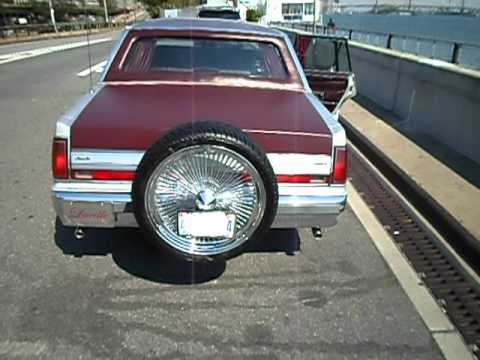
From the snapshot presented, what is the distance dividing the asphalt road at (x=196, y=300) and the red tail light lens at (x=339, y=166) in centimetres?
80

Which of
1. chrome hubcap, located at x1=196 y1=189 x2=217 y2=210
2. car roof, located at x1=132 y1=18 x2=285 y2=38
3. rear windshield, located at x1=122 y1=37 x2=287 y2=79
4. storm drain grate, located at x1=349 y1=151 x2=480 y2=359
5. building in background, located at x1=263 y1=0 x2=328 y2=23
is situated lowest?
storm drain grate, located at x1=349 y1=151 x2=480 y2=359

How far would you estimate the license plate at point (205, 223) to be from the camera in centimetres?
286

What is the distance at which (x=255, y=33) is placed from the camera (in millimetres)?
4332

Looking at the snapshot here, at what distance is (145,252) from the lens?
371 cm

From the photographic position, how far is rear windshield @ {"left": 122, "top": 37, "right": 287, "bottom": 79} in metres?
4.25

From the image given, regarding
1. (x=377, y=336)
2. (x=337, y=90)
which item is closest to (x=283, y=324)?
(x=377, y=336)

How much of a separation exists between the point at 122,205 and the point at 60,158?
0.47 metres

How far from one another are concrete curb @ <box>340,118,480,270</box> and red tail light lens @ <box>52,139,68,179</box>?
312 centimetres

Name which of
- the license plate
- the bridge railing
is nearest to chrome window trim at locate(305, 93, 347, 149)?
the license plate

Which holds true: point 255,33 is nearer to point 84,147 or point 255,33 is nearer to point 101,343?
point 84,147

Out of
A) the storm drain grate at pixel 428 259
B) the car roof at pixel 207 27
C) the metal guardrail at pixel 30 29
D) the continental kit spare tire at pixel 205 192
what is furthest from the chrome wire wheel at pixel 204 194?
the metal guardrail at pixel 30 29

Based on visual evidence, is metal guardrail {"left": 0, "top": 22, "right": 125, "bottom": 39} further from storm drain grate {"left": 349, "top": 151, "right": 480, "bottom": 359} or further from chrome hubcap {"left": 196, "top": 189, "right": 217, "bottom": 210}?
chrome hubcap {"left": 196, "top": 189, "right": 217, "bottom": 210}

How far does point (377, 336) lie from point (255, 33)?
2.83 m

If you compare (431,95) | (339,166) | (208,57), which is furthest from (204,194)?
(431,95)
